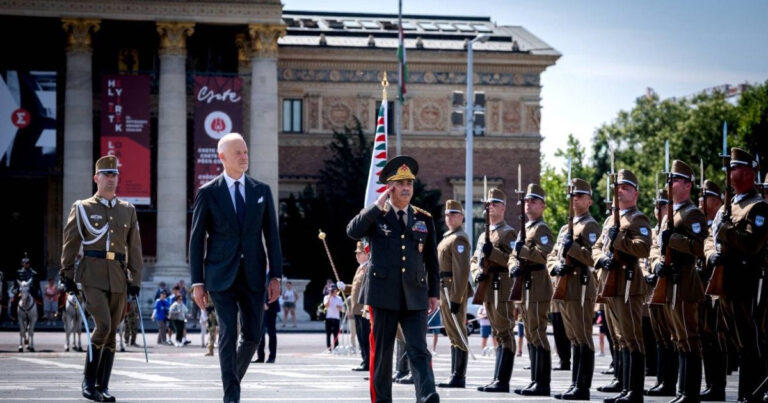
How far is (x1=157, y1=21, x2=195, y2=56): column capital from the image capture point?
2058 inches

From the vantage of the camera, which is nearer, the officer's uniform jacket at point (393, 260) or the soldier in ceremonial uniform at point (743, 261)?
the officer's uniform jacket at point (393, 260)

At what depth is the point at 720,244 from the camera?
1388 cm

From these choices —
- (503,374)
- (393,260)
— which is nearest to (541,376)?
(503,374)

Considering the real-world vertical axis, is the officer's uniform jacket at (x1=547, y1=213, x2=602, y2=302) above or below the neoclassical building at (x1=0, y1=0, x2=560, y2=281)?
below

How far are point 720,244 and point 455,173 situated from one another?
52.2 m

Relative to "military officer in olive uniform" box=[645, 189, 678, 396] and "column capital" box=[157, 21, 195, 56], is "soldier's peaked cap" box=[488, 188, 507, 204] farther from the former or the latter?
"column capital" box=[157, 21, 195, 56]

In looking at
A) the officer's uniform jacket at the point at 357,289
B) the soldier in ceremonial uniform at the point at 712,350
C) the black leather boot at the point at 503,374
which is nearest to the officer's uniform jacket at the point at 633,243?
the soldier in ceremonial uniform at the point at 712,350

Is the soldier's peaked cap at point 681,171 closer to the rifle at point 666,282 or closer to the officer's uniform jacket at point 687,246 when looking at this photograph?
the rifle at point 666,282

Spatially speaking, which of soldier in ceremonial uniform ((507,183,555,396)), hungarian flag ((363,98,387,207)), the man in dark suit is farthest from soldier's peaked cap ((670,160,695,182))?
hungarian flag ((363,98,387,207))

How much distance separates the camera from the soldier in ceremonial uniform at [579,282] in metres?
15.4

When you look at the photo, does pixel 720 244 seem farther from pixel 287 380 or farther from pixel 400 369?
pixel 287 380

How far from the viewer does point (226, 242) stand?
38.6ft

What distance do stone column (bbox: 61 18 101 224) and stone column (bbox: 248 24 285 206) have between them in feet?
19.5

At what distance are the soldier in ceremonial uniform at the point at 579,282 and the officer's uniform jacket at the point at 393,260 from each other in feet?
11.7
